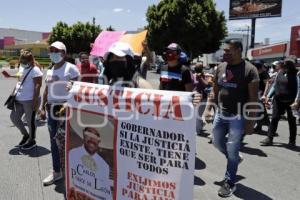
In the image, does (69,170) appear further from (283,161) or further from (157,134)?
(283,161)

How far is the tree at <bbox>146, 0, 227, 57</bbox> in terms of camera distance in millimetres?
40312

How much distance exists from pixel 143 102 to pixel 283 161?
4334mm

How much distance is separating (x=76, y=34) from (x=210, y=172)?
5503 cm

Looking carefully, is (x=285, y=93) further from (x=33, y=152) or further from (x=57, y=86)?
(x=33, y=152)

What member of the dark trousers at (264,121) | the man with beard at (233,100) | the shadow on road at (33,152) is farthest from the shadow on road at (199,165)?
the dark trousers at (264,121)

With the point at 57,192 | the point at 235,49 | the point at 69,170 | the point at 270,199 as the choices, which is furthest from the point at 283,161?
the point at 69,170

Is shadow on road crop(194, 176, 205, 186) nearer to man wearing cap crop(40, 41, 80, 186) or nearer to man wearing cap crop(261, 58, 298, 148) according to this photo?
man wearing cap crop(40, 41, 80, 186)

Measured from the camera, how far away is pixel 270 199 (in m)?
4.75

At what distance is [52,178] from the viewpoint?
502 centimetres

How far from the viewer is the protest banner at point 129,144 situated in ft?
9.12

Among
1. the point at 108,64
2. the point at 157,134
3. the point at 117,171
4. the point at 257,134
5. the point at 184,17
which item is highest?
the point at 184,17

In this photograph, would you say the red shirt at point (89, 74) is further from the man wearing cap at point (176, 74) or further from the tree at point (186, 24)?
the tree at point (186, 24)

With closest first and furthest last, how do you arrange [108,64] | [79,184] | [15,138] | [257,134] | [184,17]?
[79,184] → [108,64] → [15,138] → [257,134] → [184,17]

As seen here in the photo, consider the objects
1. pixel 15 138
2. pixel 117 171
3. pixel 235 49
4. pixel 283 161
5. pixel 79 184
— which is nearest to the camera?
pixel 117 171
